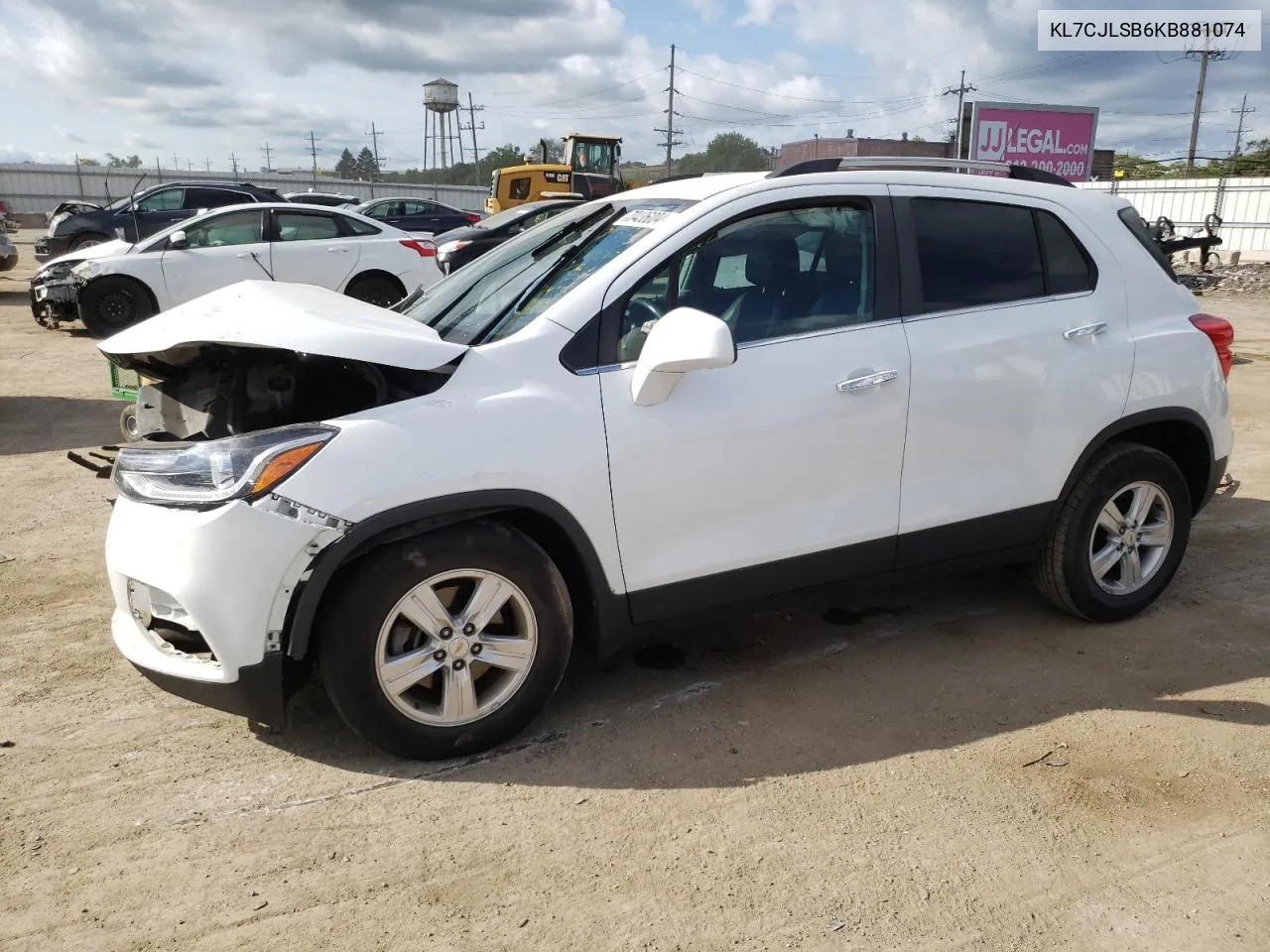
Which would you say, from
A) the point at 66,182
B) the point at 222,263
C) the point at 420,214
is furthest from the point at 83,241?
the point at 66,182

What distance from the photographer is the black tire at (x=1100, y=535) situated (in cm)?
395

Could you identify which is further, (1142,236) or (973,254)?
(1142,236)

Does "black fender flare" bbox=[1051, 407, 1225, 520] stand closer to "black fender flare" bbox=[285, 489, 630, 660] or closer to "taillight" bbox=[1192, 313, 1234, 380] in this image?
"taillight" bbox=[1192, 313, 1234, 380]

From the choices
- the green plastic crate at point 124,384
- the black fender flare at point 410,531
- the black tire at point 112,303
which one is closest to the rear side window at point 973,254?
the black fender flare at point 410,531

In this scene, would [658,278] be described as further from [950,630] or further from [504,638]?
[950,630]

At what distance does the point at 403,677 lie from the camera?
2967 mm

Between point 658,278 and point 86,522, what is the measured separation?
12.7 feet

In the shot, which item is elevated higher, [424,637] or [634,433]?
[634,433]

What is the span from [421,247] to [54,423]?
17.8 feet

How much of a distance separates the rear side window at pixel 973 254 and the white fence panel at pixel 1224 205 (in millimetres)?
27024

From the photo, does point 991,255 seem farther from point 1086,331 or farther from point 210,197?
point 210,197

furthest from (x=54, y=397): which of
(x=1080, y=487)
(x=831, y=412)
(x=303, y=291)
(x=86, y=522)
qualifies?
(x=1080, y=487)

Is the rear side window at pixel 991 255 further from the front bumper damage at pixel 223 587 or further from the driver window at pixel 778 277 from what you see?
the front bumper damage at pixel 223 587

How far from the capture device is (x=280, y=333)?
2912 mm
